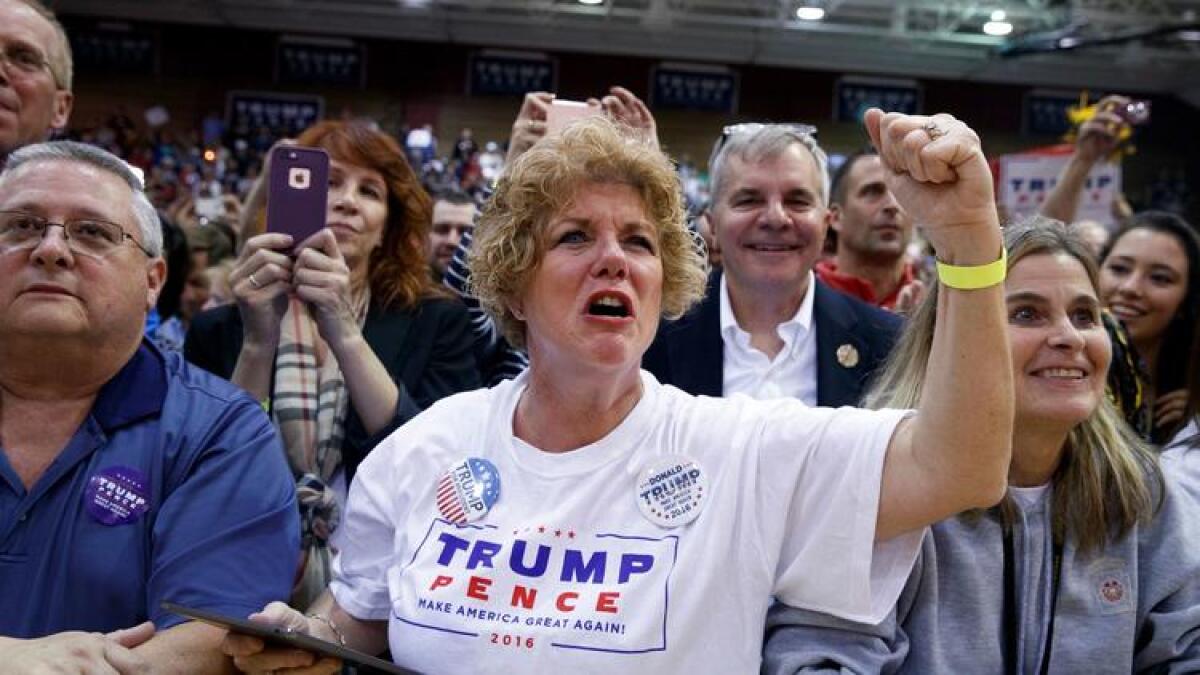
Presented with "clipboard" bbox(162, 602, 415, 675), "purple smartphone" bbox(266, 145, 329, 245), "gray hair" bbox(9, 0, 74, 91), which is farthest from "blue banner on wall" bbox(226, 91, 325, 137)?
"clipboard" bbox(162, 602, 415, 675)

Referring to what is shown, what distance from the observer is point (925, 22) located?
1366cm

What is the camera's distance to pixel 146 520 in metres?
1.84

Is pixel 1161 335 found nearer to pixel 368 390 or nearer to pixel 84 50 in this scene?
pixel 368 390

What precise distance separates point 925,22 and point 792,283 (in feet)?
39.4

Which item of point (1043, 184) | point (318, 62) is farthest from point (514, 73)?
point (1043, 184)

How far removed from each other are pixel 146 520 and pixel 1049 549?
4.73ft

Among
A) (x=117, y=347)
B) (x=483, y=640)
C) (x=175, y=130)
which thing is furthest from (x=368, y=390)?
(x=175, y=130)

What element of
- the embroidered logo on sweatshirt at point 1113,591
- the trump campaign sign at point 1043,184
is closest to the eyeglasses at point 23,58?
the embroidered logo on sweatshirt at point 1113,591

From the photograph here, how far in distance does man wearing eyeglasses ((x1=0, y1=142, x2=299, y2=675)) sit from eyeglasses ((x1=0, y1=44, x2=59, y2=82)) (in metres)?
0.81

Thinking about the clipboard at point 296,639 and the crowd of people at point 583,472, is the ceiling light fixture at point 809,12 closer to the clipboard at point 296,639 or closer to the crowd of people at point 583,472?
the crowd of people at point 583,472

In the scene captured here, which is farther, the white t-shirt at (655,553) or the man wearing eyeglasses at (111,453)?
the man wearing eyeglasses at (111,453)

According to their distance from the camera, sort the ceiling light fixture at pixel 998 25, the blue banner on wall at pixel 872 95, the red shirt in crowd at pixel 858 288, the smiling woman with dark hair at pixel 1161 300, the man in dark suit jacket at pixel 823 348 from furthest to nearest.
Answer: the blue banner on wall at pixel 872 95 → the ceiling light fixture at pixel 998 25 → the red shirt in crowd at pixel 858 288 → the smiling woman with dark hair at pixel 1161 300 → the man in dark suit jacket at pixel 823 348

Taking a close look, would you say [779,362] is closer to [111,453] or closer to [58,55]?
[111,453]

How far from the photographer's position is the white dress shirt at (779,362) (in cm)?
264
